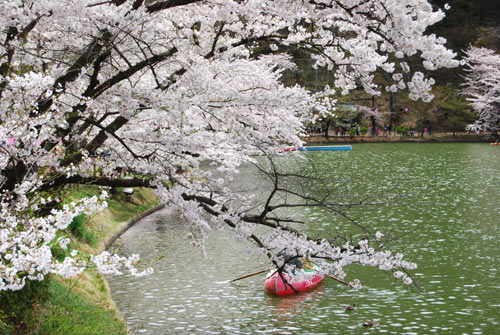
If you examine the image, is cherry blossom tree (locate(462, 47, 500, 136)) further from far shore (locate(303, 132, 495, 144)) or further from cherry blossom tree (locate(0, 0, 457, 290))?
cherry blossom tree (locate(0, 0, 457, 290))

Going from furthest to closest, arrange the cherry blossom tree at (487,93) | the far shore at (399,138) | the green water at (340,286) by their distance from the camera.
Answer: the far shore at (399,138) → the cherry blossom tree at (487,93) → the green water at (340,286)

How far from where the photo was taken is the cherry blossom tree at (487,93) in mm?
48250

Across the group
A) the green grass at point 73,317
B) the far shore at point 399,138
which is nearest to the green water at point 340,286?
the green grass at point 73,317

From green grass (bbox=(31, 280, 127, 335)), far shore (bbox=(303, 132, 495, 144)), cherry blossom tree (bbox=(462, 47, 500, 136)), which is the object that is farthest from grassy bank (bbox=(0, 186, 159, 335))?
cherry blossom tree (bbox=(462, 47, 500, 136))

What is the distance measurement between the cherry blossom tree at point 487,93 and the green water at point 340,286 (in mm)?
29925

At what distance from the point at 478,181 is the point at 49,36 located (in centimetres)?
2250

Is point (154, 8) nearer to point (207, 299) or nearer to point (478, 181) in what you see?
point (207, 299)

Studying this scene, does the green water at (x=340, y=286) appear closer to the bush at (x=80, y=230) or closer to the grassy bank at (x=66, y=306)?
the grassy bank at (x=66, y=306)

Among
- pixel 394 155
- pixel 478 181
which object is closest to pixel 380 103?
pixel 394 155

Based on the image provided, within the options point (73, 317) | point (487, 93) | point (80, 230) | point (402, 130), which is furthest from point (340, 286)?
point (487, 93)

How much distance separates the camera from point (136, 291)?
1186 centimetres

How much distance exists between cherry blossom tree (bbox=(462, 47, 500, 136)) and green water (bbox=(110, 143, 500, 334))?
2992 centimetres

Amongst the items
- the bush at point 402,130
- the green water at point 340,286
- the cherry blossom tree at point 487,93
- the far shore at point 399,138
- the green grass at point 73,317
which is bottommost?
the green water at point 340,286

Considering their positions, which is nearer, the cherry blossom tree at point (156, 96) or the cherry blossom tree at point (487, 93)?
the cherry blossom tree at point (156, 96)
